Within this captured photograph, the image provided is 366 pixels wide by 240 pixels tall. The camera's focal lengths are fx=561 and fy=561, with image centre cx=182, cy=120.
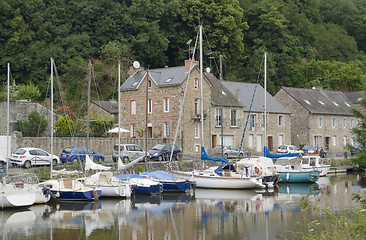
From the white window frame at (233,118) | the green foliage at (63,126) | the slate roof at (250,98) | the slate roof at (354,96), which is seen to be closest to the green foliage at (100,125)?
the green foliage at (63,126)

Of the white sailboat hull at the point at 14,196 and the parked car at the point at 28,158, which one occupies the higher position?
the parked car at the point at 28,158

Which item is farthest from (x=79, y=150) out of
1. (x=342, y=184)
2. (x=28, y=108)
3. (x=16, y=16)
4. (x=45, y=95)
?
(x=16, y=16)

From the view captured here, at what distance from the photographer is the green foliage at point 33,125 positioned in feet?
157

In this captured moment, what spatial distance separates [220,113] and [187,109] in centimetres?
434

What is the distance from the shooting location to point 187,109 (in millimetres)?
53719

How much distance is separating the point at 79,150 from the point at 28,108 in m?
11.5

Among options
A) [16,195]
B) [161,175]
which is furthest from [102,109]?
[16,195]

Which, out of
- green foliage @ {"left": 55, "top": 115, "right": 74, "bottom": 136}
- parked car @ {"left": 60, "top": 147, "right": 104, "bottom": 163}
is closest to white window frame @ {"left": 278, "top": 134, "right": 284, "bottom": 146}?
green foliage @ {"left": 55, "top": 115, "right": 74, "bottom": 136}

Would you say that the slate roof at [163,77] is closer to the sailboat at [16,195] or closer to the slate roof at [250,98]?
the slate roof at [250,98]

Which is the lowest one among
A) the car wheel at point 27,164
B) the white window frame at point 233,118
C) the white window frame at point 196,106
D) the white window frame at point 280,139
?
the car wheel at point 27,164

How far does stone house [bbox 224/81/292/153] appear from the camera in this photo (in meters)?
59.5

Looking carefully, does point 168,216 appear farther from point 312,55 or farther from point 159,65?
point 312,55

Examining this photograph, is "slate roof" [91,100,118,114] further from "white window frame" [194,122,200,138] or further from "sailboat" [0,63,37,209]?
"sailboat" [0,63,37,209]

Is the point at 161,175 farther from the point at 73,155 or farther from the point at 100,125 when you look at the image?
the point at 100,125
